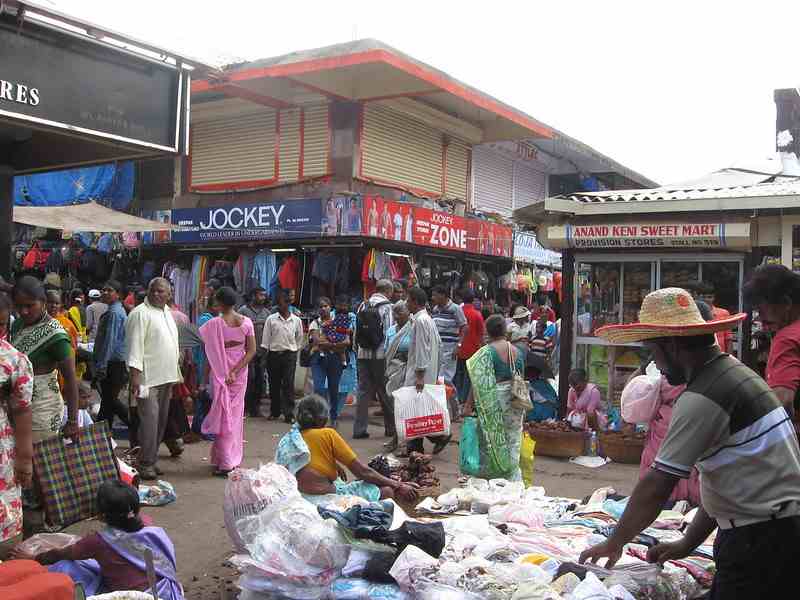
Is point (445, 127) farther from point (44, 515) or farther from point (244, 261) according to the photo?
point (44, 515)

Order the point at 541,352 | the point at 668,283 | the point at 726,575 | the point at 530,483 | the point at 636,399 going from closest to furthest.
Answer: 1. the point at 726,575
2. the point at 636,399
3. the point at 530,483
4. the point at 668,283
5. the point at 541,352

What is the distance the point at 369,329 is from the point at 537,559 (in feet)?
17.8

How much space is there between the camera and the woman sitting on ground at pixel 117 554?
3852 mm

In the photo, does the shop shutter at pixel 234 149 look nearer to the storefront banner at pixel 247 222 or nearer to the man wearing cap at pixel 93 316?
the storefront banner at pixel 247 222

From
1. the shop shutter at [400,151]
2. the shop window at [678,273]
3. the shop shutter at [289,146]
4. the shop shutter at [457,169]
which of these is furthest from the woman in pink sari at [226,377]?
the shop shutter at [457,169]

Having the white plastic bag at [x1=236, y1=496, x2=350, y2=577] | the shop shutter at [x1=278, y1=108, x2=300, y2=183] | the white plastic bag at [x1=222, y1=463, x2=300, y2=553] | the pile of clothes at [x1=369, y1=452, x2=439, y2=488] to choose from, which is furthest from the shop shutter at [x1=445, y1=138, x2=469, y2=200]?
the white plastic bag at [x1=236, y1=496, x2=350, y2=577]

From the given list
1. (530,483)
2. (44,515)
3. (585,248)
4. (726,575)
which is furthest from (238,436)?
(726,575)

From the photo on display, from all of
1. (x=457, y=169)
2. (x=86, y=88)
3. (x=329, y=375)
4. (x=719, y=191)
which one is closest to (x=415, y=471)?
(x=86, y=88)

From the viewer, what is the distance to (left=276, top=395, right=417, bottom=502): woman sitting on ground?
16.4 feet

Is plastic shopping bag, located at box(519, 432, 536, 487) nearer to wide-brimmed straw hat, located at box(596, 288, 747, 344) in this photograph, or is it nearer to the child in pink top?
the child in pink top

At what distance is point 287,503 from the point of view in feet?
14.0

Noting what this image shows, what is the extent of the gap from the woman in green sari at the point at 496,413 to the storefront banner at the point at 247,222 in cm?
675

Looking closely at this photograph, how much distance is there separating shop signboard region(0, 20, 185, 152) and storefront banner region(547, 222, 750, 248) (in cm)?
571

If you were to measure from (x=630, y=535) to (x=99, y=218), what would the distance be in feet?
33.2
